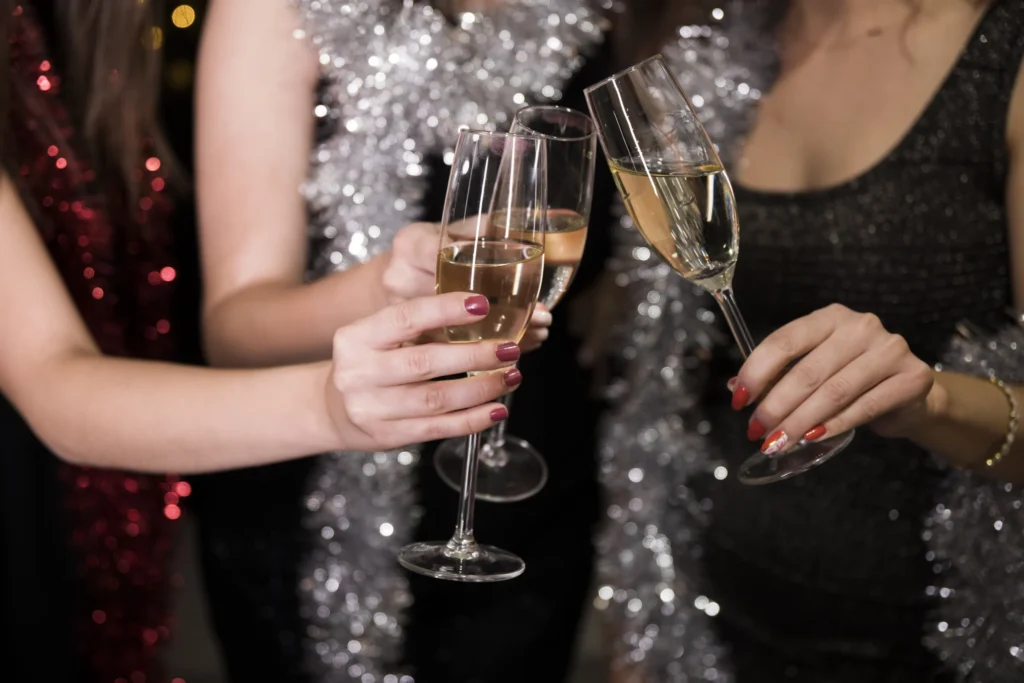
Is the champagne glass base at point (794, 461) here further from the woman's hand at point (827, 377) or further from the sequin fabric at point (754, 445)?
the sequin fabric at point (754, 445)

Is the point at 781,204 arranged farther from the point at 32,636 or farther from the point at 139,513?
the point at 32,636

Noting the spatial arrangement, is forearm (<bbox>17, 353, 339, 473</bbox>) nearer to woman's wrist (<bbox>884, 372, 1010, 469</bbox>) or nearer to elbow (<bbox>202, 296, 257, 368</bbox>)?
elbow (<bbox>202, 296, 257, 368</bbox>)

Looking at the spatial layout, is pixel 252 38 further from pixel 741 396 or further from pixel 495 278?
pixel 741 396

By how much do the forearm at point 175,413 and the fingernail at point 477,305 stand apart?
230 mm

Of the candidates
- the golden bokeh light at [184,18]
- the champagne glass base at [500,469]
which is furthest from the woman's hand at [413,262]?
the golden bokeh light at [184,18]

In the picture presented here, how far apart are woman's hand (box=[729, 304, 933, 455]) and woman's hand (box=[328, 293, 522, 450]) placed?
237mm

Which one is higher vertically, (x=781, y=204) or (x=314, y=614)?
(x=781, y=204)

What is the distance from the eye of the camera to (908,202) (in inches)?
51.1

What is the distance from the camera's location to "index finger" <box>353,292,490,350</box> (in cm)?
84

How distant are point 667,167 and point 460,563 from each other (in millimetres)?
425

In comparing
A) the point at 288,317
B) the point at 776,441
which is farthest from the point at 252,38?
the point at 776,441

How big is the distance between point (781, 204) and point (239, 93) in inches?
28.8

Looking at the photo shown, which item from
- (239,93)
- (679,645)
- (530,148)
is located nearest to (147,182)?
(239,93)

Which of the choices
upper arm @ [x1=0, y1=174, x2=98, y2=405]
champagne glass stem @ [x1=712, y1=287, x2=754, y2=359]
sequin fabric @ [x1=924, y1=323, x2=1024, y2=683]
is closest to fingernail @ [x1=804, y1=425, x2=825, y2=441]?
champagne glass stem @ [x1=712, y1=287, x2=754, y2=359]
